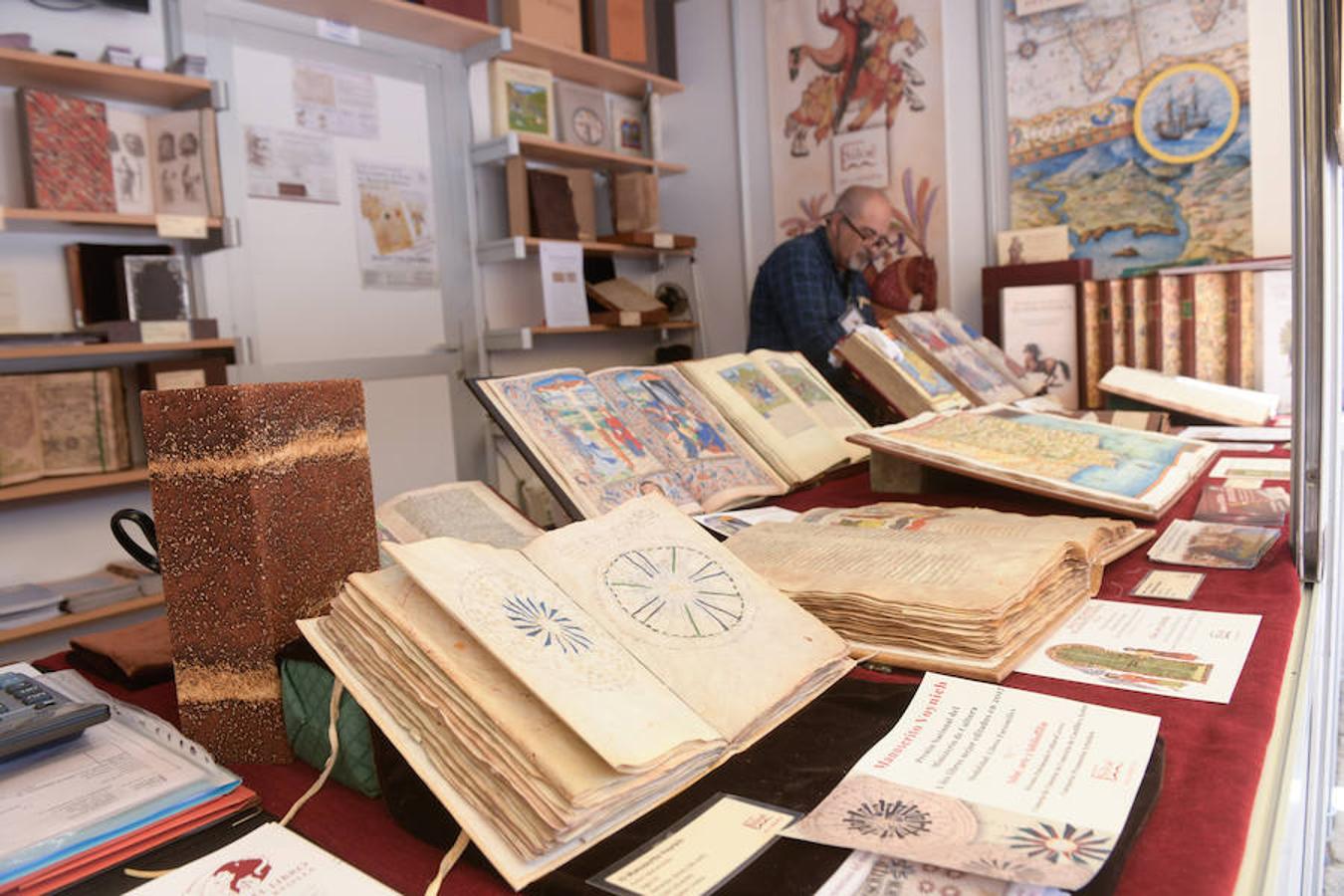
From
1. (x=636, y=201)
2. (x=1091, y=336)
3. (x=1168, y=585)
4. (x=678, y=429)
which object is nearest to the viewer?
(x=1168, y=585)

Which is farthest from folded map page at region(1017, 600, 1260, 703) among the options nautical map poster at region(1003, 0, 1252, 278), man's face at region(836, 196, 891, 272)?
nautical map poster at region(1003, 0, 1252, 278)

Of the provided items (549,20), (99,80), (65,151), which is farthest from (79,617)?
(549,20)

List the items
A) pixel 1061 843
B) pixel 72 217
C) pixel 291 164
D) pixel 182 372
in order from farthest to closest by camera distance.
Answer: pixel 291 164, pixel 182 372, pixel 72 217, pixel 1061 843

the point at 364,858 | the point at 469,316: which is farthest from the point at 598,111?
the point at 364,858

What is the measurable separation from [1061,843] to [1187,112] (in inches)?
130

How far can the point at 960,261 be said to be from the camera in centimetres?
379

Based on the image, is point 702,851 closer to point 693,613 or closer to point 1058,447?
point 693,613

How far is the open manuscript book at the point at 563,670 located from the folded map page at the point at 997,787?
11cm

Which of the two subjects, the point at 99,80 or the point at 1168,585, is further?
the point at 99,80

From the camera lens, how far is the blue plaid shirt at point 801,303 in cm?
312

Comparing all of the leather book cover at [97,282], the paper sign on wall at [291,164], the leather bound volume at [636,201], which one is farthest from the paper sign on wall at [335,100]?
the leather bound volume at [636,201]

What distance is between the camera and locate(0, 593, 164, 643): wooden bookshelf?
94.2 inches

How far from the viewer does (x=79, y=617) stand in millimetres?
2498

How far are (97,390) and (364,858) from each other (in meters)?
2.43
